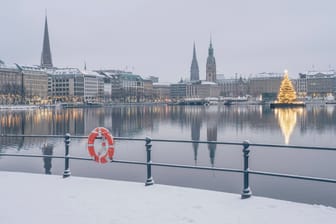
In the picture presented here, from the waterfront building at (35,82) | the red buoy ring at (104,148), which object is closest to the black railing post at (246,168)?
the red buoy ring at (104,148)

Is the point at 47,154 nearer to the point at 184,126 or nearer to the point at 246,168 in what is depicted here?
the point at 246,168

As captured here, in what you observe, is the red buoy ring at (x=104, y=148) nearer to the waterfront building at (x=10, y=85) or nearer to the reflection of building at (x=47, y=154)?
the reflection of building at (x=47, y=154)

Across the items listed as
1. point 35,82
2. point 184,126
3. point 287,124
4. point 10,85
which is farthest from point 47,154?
point 35,82

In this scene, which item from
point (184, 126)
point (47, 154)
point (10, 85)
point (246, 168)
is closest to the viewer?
point (246, 168)

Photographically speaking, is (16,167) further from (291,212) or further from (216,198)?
(291,212)

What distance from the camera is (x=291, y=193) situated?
1366cm

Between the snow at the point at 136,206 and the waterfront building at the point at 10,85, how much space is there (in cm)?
15224

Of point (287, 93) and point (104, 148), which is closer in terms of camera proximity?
point (104, 148)

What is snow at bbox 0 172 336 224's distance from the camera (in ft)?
23.1

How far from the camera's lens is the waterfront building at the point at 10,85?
155 meters

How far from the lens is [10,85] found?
162000mm

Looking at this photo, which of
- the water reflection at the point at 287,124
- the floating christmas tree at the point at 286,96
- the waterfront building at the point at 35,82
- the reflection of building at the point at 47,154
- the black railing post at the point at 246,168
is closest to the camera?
the black railing post at the point at 246,168

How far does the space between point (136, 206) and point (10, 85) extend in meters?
167

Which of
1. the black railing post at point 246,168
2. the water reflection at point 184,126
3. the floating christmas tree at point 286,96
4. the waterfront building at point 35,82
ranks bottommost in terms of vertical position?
the water reflection at point 184,126
